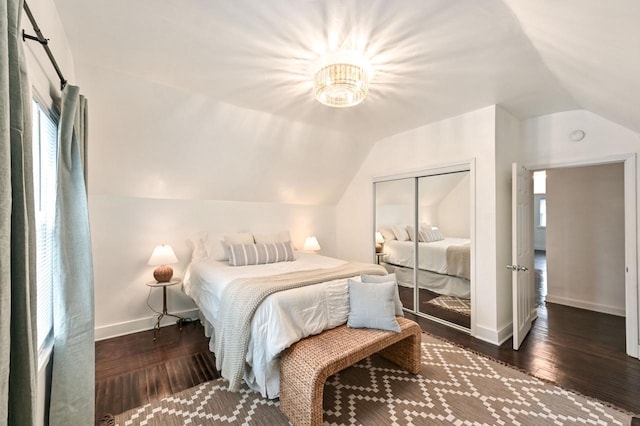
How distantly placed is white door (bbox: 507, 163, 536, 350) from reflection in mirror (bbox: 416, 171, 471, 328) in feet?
1.52

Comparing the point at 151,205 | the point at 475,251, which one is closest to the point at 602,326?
the point at 475,251

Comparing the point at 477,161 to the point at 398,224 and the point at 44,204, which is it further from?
the point at 44,204

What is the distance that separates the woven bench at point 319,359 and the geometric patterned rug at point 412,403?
196 millimetres

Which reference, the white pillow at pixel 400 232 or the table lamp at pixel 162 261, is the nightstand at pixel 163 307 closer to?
the table lamp at pixel 162 261

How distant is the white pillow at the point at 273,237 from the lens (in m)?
3.76

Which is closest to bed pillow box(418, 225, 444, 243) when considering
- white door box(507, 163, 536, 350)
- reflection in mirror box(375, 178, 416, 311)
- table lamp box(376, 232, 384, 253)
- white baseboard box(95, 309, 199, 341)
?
reflection in mirror box(375, 178, 416, 311)

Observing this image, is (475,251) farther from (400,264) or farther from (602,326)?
(602,326)

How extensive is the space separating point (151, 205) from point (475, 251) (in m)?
3.82

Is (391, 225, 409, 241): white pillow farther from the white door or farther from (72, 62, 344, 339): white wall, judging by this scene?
(72, 62, 344, 339): white wall

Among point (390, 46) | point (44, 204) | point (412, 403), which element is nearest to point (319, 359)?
point (412, 403)

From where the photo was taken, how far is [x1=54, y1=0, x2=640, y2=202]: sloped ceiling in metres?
1.53

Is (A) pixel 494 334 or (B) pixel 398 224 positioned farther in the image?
(B) pixel 398 224

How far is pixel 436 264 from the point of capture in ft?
11.7

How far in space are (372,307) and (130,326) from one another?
2.81 m
